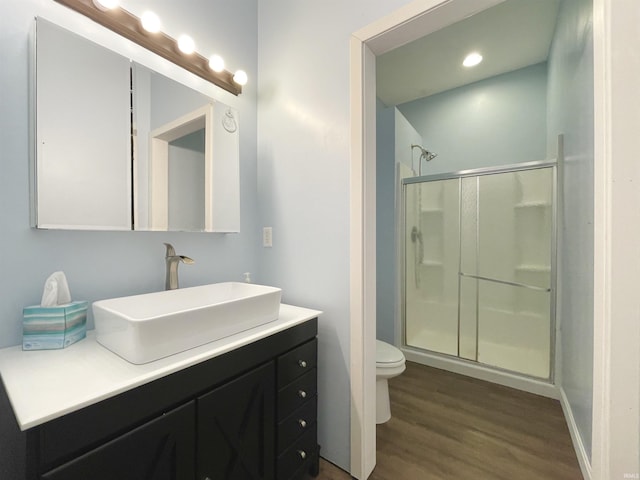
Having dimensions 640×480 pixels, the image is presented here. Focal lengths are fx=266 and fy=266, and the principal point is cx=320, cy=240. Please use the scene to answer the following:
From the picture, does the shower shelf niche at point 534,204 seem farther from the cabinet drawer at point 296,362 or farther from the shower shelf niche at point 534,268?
the cabinet drawer at point 296,362

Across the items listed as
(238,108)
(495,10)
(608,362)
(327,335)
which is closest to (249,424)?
(327,335)

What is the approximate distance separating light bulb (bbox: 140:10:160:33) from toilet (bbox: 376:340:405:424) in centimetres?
203

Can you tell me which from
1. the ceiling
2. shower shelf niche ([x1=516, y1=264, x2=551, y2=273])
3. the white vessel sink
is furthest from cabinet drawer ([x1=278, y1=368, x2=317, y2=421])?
the ceiling

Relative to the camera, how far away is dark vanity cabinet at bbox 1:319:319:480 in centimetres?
59

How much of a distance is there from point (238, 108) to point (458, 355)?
270cm

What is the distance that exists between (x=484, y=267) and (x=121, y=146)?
293 centimetres

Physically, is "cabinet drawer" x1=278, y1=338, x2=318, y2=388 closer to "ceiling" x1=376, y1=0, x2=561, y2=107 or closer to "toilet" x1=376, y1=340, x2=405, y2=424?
"toilet" x1=376, y1=340, x2=405, y2=424

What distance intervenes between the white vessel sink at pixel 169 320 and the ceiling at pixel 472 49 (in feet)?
7.95

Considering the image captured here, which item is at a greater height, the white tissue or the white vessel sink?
the white tissue

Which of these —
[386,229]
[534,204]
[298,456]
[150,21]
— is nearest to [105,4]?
[150,21]

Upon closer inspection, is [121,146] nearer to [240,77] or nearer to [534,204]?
[240,77]

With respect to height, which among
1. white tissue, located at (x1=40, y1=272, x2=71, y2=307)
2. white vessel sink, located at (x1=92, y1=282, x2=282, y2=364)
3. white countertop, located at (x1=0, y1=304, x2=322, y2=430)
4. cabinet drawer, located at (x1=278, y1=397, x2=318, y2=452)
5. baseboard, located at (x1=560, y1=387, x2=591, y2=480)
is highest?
white tissue, located at (x1=40, y1=272, x2=71, y2=307)

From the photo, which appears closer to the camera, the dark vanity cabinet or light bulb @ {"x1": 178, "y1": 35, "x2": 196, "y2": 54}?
the dark vanity cabinet

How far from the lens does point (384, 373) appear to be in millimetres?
1611
